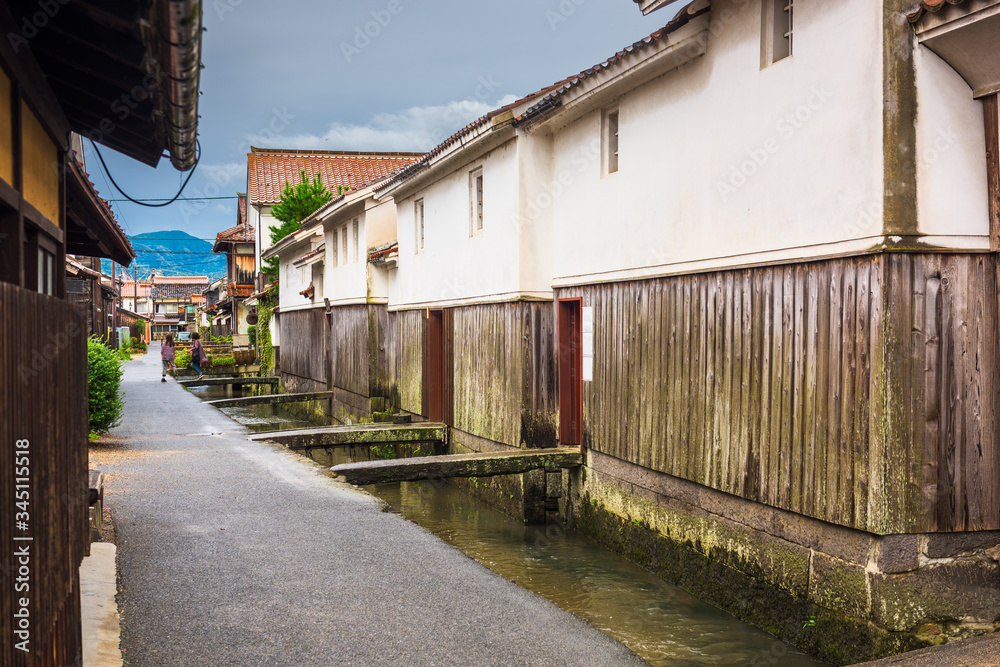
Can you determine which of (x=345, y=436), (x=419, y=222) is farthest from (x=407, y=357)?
(x=345, y=436)

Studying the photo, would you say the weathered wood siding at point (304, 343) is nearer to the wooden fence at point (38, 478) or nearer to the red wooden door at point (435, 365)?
the red wooden door at point (435, 365)

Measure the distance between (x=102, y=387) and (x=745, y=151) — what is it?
10.4m

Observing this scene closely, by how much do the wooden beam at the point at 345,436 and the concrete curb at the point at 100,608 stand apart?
662 centimetres

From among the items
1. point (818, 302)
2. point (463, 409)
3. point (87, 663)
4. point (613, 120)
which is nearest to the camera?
point (87, 663)

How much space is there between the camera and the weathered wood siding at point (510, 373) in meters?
11.8

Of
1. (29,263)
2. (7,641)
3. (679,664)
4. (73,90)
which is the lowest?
(679,664)

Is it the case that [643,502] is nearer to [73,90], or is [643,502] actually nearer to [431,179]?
[73,90]

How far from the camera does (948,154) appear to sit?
20.1 ft

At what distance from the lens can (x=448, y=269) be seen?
48.5 feet

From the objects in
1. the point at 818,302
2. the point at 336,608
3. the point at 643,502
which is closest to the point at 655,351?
the point at 643,502

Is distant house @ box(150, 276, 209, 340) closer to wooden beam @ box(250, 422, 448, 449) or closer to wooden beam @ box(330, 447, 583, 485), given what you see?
wooden beam @ box(250, 422, 448, 449)

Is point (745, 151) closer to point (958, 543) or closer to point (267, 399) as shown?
point (958, 543)

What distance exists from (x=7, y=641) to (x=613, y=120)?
8991 mm

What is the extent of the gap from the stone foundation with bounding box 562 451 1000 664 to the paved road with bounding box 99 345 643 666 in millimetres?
2195
